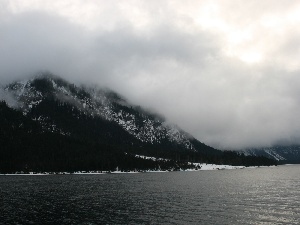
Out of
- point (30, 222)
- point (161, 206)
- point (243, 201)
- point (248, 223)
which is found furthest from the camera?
point (243, 201)

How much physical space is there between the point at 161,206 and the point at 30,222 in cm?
3517

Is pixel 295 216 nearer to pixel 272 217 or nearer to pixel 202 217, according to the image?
pixel 272 217

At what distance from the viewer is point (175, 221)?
68688 mm

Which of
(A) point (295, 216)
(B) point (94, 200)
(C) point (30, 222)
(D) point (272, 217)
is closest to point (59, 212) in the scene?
(C) point (30, 222)

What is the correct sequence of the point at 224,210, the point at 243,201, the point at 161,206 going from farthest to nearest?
the point at 243,201
the point at 161,206
the point at 224,210

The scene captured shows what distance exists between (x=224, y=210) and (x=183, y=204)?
15441 millimetres

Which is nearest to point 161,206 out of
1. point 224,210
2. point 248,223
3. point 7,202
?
point 224,210

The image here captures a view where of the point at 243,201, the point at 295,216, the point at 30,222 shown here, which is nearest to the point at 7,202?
the point at 30,222

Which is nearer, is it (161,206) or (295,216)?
(295,216)

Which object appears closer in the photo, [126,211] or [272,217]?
[272,217]

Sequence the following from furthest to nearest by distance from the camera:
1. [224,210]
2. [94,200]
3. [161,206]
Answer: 1. [94,200]
2. [161,206]
3. [224,210]

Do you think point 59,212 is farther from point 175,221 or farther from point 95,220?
point 175,221

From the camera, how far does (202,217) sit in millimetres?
71812

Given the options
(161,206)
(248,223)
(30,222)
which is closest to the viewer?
(248,223)
